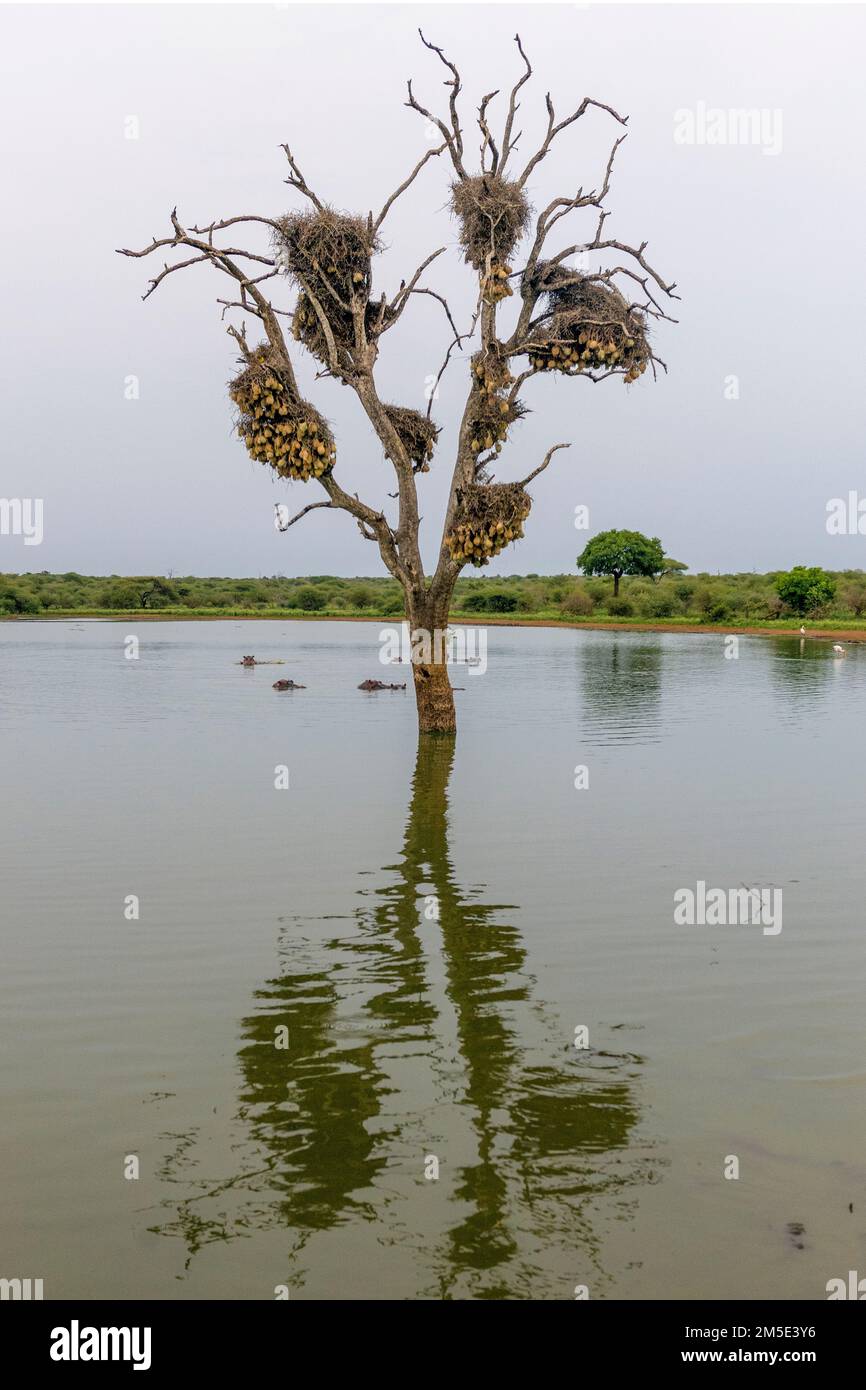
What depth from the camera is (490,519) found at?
1603 centimetres

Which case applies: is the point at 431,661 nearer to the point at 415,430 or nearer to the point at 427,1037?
the point at 415,430

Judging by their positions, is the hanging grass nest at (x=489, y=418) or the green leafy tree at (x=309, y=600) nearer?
the hanging grass nest at (x=489, y=418)

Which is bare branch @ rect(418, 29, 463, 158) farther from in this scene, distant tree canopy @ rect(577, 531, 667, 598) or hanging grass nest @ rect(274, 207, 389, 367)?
distant tree canopy @ rect(577, 531, 667, 598)

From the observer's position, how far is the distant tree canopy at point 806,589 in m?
68.4

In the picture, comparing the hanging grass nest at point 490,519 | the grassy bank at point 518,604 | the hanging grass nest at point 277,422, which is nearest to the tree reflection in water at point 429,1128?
the hanging grass nest at point 490,519

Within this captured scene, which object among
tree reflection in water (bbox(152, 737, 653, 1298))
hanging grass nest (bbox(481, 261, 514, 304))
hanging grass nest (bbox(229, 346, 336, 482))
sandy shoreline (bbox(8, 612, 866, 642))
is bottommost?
tree reflection in water (bbox(152, 737, 653, 1298))

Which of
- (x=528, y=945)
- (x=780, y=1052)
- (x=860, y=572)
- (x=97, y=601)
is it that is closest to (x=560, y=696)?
(x=528, y=945)

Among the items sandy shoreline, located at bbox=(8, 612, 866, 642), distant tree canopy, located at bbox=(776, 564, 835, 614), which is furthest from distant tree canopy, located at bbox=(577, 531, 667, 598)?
distant tree canopy, located at bbox=(776, 564, 835, 614)

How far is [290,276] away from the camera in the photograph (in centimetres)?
1667

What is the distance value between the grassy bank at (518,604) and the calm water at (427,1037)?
54.0m

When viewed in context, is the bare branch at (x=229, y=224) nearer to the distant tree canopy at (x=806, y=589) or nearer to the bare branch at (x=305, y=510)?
the bare branch at (x=305, y=510)

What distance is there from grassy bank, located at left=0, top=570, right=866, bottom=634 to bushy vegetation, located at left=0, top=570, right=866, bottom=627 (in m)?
0.09

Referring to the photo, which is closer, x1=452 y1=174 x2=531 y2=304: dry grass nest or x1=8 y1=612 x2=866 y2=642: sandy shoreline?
x1=452 y1=174 x2=531 y2=304: dry grass nest

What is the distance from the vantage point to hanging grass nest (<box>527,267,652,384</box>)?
55.1 feet
